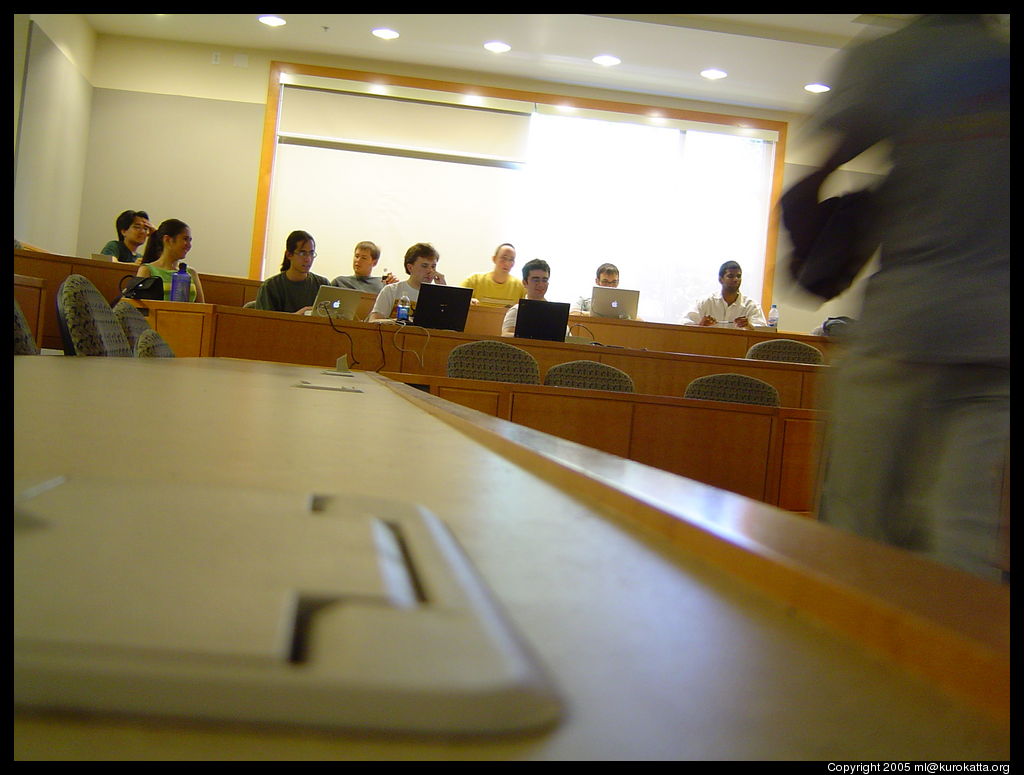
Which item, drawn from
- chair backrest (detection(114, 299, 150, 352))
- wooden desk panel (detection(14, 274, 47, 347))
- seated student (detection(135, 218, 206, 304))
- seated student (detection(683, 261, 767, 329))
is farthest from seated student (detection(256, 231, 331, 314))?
seated student (detection(683, 261, 767, 329))

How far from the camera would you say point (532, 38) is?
7594 millimetres

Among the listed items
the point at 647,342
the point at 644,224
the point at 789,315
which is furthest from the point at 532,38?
the point at 789,315

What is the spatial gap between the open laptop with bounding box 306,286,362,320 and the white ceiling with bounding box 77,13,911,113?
3.27 metres

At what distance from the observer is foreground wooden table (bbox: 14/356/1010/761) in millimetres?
190

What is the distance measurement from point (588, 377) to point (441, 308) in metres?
1.19

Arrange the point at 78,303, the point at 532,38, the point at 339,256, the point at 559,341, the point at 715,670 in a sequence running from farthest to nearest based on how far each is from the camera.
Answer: the point at 339,256, the point at 532,38, the point at 559,341, the point at 78,303, the point at 715,670

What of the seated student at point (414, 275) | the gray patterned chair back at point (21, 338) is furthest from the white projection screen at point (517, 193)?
the gray patterned chair back at point (21, 338)

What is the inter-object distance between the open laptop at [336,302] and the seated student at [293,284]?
0.84 meters

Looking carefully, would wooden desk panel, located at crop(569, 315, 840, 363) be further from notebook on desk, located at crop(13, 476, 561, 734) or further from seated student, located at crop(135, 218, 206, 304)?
notebook on desk, located at crop(13, 476, 561, 734)

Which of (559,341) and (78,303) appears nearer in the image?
(78,303)

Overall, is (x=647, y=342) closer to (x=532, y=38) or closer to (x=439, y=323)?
(x=439, y=323)

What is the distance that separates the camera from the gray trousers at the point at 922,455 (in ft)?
3.80

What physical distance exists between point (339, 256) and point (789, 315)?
4584 millimetres
